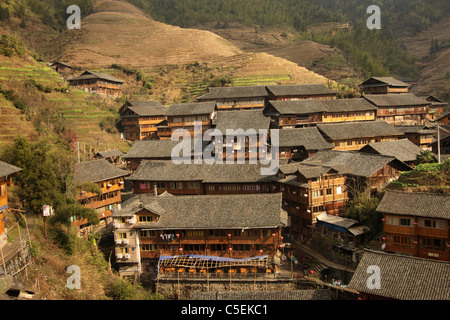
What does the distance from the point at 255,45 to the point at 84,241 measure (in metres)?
109

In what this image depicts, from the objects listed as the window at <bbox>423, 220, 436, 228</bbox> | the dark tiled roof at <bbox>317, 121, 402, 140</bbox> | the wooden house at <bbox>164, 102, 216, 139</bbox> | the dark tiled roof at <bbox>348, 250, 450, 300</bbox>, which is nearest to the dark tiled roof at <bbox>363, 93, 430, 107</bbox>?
the dark tiled roof at <bbox>317, 121, 402, 140</bbox>

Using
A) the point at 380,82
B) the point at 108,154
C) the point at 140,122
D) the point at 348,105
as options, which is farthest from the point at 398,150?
the point at 140,122

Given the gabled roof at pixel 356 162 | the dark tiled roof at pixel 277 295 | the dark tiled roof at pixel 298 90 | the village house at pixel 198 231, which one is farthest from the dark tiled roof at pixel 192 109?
the dark tiled roof at pixel 277 295

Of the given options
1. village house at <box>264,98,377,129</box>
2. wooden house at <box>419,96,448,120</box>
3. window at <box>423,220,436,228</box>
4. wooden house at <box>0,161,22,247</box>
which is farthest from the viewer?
Answer: wooden house at <box>419,96,448,120</box>

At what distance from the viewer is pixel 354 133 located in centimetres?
4294

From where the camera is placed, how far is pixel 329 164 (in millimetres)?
33594

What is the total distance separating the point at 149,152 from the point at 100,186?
8.52m

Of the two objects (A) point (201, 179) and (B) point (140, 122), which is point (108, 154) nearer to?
(B) point (140, 122)

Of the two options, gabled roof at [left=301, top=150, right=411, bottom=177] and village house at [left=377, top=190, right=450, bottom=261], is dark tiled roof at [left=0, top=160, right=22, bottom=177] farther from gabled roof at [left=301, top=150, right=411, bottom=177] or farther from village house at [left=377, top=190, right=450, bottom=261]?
village house at [left=377, top=190, right=450, bottom=261]

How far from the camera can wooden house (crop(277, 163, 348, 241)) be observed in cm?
3128

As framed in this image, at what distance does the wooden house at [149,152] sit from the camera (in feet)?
138

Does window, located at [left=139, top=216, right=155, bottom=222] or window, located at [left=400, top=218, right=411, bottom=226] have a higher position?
window, located at [left=400, top=218, right=411, bottom=226]

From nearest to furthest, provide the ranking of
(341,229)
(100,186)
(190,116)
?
(341,229) → (100,186) → (190,116)

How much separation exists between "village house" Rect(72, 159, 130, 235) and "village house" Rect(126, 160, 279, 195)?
5.43 ft
